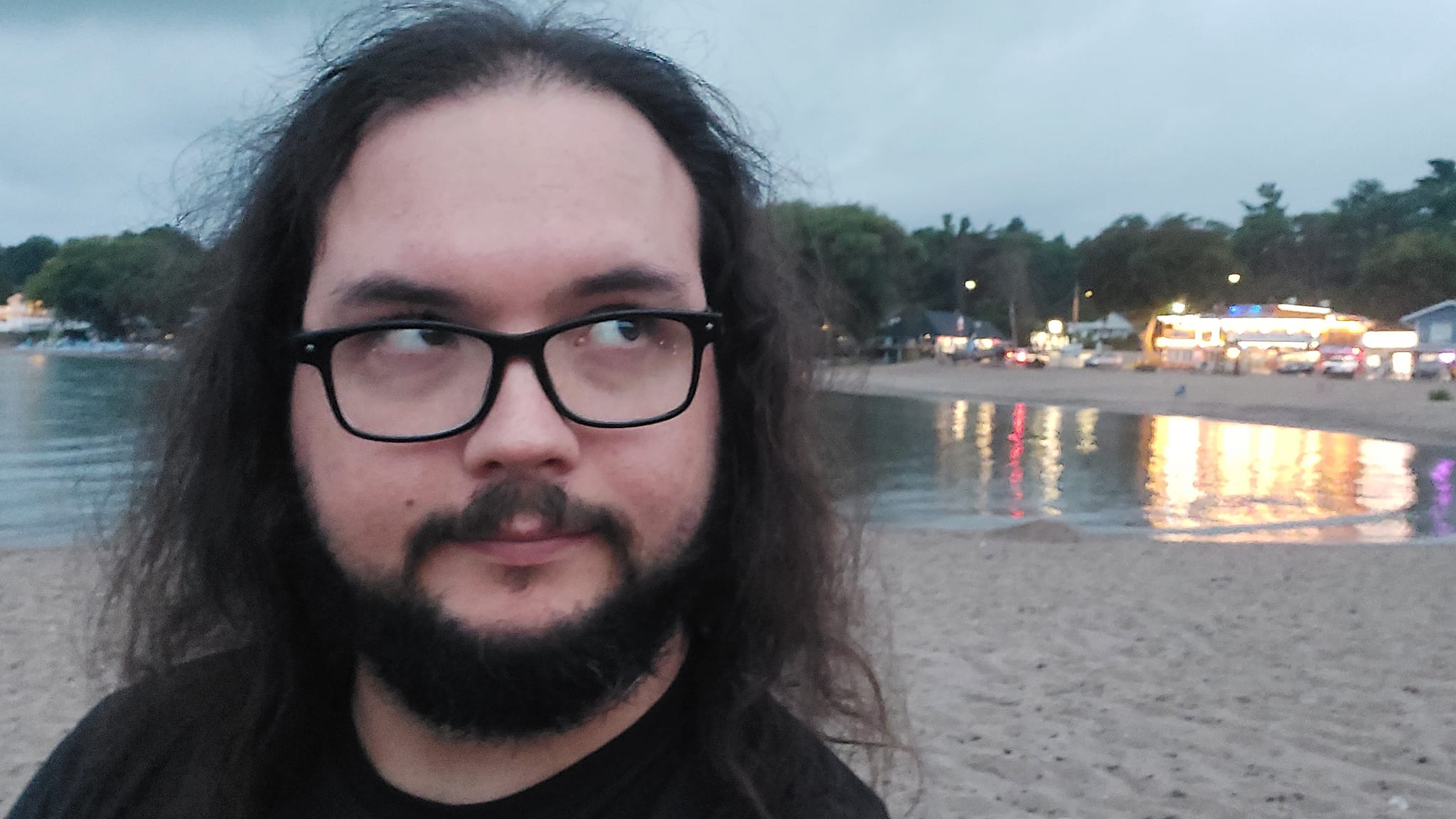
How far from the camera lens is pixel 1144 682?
5336 millimetres

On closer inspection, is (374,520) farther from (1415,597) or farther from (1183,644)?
(1415,597)

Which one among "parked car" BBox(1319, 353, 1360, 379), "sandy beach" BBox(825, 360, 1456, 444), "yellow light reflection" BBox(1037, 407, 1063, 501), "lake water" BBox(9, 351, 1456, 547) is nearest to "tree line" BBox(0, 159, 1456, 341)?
"sandy beach" BBox(825, 360, 1456, 444)

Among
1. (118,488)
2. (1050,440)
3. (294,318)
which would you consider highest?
(294,318)

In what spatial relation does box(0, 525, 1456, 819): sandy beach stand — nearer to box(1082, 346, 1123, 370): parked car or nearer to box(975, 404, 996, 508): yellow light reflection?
box(975, 404, 996, 508): yellow light reflection

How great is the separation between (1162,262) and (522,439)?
3365 inches

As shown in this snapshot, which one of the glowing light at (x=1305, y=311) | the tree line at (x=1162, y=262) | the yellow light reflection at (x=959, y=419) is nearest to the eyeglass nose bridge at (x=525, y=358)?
the yellow light reflection at (x=959, y=419)

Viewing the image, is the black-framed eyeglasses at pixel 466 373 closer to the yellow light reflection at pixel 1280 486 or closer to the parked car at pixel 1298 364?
the yellow light reflection at pixel 1280 486

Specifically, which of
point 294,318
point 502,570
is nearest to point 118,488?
point 294,318

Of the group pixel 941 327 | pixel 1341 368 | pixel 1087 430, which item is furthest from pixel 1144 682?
pixel 941 327

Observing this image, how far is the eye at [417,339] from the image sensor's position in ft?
3.81

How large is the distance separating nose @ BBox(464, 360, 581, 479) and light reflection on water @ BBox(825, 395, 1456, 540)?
807cm

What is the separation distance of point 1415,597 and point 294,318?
8.47 m

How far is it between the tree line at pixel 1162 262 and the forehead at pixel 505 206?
37.6 meters

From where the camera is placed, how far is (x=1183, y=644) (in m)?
6.16
